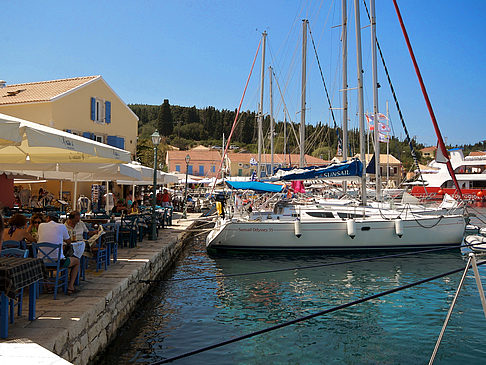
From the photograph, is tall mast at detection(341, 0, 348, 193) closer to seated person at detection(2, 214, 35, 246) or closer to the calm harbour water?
the calm harbour water

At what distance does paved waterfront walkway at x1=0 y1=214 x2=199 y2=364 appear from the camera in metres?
5.16

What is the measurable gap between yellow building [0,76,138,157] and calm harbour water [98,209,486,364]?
1441 cm

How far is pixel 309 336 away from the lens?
8031 mm

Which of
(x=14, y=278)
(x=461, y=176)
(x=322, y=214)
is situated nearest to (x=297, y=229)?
(x=322, y=214)

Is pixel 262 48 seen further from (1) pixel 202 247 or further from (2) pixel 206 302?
(2) pixel 206 302

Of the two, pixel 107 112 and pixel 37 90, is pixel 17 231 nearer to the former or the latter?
pixel 37 90

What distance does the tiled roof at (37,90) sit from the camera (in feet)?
78.1

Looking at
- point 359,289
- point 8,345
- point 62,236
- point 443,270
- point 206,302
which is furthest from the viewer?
point 443,270

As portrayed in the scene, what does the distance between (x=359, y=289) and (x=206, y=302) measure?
4.26 metres

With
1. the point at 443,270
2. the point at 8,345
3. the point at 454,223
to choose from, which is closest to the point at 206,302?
the point at 8,345

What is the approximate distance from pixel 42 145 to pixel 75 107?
19532mm

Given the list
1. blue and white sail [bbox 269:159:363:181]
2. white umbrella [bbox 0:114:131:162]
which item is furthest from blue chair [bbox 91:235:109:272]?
blue and white sail [bbox 269:159:363:181]

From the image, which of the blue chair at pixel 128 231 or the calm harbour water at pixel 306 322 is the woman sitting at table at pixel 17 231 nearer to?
the calm harbour water at pixel 306 322

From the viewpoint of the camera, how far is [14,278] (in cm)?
491
